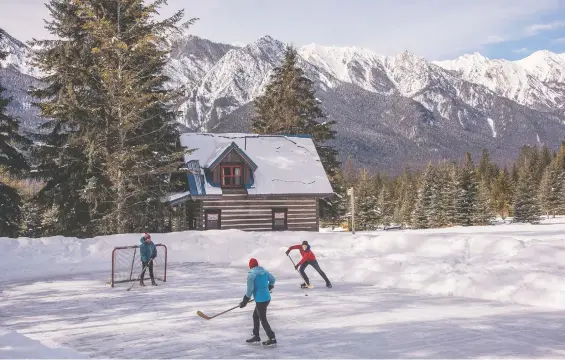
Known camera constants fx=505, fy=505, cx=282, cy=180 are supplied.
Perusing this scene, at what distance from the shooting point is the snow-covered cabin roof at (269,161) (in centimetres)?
3334

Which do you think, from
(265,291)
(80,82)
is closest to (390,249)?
(265,291)

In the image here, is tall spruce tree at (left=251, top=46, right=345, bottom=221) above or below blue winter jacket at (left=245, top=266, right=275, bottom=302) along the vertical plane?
above

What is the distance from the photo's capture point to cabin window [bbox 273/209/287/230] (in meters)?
34.4

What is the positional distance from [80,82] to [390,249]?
65.5 ft

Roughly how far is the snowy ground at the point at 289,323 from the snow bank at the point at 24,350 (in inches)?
45.5

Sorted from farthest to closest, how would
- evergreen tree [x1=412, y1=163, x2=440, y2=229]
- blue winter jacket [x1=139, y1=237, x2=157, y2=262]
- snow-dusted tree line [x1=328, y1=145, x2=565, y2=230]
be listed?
evergreen tree [x1=412, y1=163, x2=440, y2=229], snow-dusted tree line [x1=328, y1=145, x2=565, y2=230], blue winter jacket [x1=139, y1=237, x2=157, y2=262]

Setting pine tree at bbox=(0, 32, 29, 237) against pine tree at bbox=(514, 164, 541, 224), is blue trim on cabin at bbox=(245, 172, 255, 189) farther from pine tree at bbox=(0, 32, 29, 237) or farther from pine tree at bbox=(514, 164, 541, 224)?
pine tree at bbox=(514, 164, 541, 224)

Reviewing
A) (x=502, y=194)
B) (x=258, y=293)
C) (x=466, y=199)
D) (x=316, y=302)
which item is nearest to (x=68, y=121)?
(x=316, y=302)

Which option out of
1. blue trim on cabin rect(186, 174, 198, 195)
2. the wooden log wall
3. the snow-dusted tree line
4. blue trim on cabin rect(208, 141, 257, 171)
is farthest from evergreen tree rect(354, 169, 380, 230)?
blue trim on cabin rect(186, 174, 198, 195)

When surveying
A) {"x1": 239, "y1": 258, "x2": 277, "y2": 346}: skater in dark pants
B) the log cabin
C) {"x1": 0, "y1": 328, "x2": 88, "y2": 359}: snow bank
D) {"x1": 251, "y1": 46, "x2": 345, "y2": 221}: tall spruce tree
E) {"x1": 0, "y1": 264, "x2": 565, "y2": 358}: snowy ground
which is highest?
{"x1": 251, "y1": 46, "x2": 345, "y2": 221}: tall spruce tree

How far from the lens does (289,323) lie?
40.1ft

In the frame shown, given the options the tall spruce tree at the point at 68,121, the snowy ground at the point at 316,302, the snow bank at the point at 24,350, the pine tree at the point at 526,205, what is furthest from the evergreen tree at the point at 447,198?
the snow bank at the point at 24,350

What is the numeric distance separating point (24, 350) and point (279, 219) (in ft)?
86.9

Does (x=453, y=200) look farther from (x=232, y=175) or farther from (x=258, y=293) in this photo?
(x=258, y=293)
